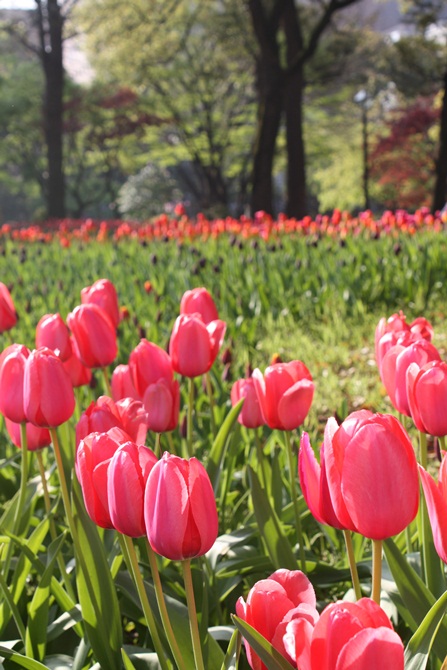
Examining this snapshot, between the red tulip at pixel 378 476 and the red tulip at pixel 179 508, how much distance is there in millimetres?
171

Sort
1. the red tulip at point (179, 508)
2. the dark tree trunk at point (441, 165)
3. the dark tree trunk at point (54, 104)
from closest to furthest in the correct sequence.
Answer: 1. the red tulip at point (179, 508)
2. the dark tree trunk at point (441, 165)
3. the dark tree trunk at point (54, 104)

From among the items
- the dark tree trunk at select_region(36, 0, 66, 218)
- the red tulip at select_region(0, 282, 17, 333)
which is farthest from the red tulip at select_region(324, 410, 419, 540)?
the dark tree trunk at select_region(36, 0, 66, 218)

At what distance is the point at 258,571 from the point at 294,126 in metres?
13.2

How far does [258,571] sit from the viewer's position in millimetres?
1799

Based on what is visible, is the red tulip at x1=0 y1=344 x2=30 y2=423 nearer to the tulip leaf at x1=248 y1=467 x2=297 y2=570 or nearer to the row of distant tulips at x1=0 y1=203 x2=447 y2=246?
the tulip leaf at x1=248 y1=467 x2=297 y2=570

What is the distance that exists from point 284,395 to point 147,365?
0.38m

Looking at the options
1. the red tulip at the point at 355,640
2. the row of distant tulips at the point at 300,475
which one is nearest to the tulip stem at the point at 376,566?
the row of distant tulips at the point at 300,475

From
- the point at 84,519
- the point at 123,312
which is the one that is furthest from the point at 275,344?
the point at 84,519

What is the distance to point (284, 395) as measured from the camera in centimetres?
140

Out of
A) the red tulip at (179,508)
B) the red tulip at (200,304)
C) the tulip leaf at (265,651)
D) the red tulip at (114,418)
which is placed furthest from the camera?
the red tulip at (200,304)

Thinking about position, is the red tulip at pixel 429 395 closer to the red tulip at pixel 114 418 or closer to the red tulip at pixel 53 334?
the red tulip at pixel 114 418

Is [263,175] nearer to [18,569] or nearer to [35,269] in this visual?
[35,269]

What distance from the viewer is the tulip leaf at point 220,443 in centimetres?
170

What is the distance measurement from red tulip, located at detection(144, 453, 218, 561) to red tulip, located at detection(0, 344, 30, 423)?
0.65 meters
